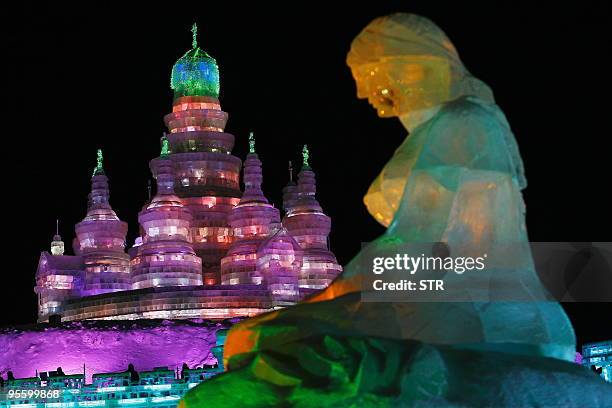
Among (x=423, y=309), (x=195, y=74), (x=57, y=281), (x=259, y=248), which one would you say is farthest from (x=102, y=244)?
(x=423, y=309)

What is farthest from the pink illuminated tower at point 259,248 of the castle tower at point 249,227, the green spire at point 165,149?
the green spire at point 165,149

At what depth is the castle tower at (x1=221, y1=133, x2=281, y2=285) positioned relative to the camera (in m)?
42.0

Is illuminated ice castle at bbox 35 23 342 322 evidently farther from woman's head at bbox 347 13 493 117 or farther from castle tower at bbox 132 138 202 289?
woman's head at bbox 347 13 493 117

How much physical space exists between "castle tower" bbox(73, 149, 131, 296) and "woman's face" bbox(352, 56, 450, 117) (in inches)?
1152

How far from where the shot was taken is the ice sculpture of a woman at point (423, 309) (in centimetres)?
1228

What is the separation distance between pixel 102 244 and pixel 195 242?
283 cm

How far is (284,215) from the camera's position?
1821 inches

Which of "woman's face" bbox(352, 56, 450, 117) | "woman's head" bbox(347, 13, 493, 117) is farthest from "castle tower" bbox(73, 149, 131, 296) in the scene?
"woman's head" bbox(347, 13, 493, 117)

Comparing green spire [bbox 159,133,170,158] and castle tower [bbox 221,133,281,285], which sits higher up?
green spire [bbox 159,133,170,158]

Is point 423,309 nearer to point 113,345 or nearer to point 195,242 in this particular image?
point 113,345

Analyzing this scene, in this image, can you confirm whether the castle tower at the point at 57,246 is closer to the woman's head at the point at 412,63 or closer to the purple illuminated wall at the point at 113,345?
the purple illuminated wall at the point at 113,345

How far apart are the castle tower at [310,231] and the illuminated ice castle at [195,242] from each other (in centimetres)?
3

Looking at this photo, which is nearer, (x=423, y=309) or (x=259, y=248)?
(x=423, y=309)

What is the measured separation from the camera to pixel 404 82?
1415 centimetres
